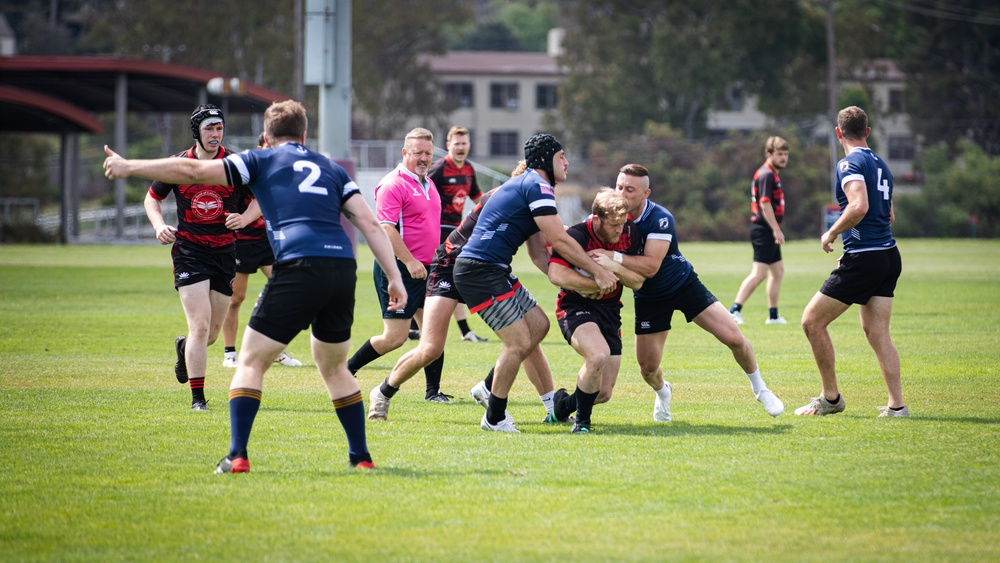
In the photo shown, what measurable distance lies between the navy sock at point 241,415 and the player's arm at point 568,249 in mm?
2284

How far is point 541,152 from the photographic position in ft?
26.5

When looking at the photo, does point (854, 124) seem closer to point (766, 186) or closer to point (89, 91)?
point (766, 186)

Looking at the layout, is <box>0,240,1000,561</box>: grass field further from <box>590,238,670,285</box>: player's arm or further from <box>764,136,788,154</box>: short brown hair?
<box>764,136,788,154</box>: short brown hair

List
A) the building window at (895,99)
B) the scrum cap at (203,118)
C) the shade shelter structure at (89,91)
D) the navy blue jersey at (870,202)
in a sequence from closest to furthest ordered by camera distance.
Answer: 1. the navy blue jersey at (870,202)
2. the scrum cap at (203,118)
3. the shade shelter structure at (89,91)
4. the building window at (895,99)

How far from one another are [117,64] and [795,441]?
36.8 m

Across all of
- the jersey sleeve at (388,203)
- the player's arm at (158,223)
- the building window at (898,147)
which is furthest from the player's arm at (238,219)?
the building window at (898,147)

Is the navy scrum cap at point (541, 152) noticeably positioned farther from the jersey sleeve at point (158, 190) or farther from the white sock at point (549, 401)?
the jersey sleeve at point (158, 190)

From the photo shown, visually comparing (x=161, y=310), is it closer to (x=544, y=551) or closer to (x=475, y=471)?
(x=475, y=471)

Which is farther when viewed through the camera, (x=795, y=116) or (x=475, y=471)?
(x=795, y=116)

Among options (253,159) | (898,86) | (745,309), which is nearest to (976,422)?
(253,159)

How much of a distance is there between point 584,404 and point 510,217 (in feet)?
4.70

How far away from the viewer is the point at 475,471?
22.8 ft

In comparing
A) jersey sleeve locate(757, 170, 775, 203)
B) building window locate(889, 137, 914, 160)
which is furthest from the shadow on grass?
building window locate(889, 137, 914, 160)

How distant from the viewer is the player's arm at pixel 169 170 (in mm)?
6306
